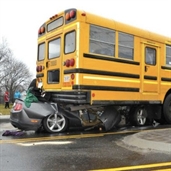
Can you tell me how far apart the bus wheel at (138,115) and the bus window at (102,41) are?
7.66 feet

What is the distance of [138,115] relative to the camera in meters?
10.3

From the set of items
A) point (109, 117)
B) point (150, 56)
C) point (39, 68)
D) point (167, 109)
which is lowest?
point (109, 117)

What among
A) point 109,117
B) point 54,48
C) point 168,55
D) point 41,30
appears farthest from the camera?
point 168,55

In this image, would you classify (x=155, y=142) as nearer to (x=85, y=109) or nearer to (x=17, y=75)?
(x=85, y=109)

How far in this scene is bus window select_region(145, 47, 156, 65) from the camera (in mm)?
10109

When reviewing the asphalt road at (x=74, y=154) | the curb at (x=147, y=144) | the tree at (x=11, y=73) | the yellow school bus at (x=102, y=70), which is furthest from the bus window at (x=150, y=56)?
the tree at (x=11, y=73)

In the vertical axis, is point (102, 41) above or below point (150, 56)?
above

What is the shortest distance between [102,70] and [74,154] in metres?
3.33

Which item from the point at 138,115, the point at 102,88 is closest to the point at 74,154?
the point at 102,88

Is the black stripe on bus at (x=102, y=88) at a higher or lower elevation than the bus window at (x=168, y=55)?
lower

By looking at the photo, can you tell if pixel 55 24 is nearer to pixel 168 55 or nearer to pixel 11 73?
pixel 168 55

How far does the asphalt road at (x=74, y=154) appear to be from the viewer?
199 inches

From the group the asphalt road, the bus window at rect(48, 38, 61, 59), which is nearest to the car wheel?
the asphalt road

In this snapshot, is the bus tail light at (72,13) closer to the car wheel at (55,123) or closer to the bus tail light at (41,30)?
the bus tail light at (41,30)
